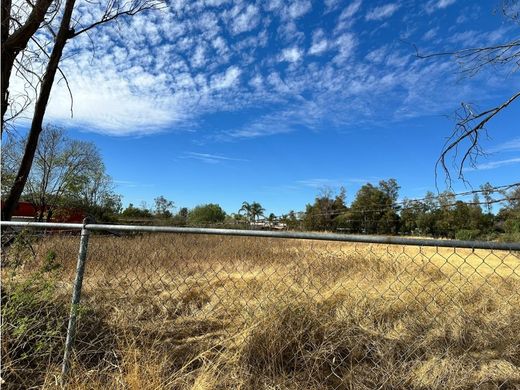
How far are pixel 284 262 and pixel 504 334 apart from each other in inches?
245

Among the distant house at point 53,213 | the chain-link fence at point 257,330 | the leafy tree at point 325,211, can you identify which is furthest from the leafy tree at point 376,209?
the chain-link fence at point 257,330

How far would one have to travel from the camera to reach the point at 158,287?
6961 mm

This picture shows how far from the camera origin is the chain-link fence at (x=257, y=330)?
9.90 ft

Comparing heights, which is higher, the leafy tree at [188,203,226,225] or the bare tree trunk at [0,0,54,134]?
the leafy tree at [188,203,226,225]

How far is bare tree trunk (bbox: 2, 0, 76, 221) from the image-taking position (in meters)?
4.95

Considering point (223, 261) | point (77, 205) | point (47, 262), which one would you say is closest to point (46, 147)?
point (77, 205)

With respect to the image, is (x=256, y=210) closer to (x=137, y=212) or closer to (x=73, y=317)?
(x=137, y=212)

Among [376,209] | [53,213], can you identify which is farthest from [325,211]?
[53,213]

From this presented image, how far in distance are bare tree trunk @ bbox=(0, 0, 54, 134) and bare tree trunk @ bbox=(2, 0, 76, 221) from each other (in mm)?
567

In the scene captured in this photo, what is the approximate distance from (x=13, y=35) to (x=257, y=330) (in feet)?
13.3

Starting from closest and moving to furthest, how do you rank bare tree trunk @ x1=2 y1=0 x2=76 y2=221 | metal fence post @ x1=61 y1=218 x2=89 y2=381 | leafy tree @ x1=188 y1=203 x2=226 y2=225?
metal fence post @ x1=61 y1=218 x2=89 y2=381, bare tree trunk @ x1=2 y1=0 x2=76 y2=221, leafy tree @ x1=188 y1=203 x2=226 y2=225

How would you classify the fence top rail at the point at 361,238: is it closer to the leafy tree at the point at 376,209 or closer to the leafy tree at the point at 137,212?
the leafy tree at the point at 376,209

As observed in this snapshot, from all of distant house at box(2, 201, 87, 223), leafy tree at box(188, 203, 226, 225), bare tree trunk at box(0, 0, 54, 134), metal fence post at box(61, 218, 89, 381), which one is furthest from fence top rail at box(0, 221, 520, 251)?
leafy tree at box(188, 203, 226, 225)

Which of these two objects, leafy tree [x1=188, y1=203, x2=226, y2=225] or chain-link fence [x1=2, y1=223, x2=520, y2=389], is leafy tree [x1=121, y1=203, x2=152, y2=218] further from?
chain-link fence [x1=2, y1=223, x2=520, y2=389]
